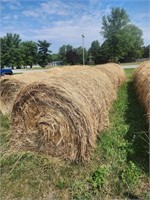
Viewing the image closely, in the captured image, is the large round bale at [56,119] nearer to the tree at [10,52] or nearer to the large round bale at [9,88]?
the large round bale at [9,88]

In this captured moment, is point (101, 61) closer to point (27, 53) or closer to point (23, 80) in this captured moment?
point (27, 53)

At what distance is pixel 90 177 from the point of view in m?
3.81

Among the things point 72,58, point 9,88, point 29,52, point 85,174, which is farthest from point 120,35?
point 85,174

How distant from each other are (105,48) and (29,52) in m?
18.7

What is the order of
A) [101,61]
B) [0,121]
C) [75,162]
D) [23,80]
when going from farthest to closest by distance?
1. [101,61]
2. [23,80]
3. [0,121]
4. [75,162]

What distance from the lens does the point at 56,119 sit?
4.58 meters

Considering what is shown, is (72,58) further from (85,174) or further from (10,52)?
(85,174)

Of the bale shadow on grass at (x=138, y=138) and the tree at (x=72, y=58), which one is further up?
the tree at (x=72, y=58)

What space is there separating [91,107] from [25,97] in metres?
1.23

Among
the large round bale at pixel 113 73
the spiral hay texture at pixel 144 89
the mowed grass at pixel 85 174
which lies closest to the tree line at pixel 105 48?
the large round bale at pixel 113 73

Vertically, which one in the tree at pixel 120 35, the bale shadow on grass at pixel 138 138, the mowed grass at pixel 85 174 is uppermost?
the tree at pixel 120 35

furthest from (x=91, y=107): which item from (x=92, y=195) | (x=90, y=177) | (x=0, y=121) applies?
(x=0, y=121)

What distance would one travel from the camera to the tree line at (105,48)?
177 ft

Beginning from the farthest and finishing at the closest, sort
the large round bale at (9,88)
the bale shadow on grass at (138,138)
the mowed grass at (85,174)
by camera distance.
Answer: the large round bale at (9,88)
the bale shadow on grass at (138,138)
the mowed grass at (85,174)
